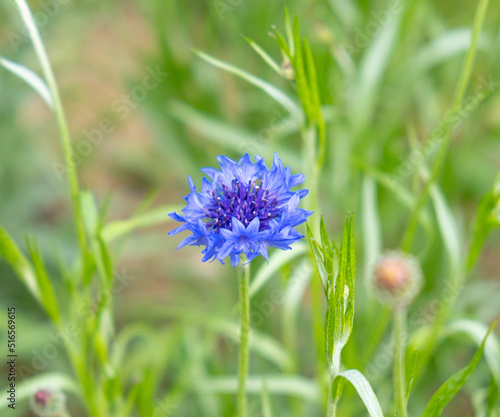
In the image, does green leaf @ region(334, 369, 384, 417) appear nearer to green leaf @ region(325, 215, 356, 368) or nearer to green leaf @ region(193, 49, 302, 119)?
green leaf @ region(325, 215, 356, 368)

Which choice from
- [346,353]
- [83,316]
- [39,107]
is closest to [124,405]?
[83,316]

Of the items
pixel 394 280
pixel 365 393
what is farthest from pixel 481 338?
pixel 365 393

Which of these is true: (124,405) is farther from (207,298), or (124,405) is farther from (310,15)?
(310,15)

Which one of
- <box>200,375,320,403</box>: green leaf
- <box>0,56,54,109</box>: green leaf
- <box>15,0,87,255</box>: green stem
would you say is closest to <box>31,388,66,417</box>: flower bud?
<box>15,0,87,255</box>: green stem

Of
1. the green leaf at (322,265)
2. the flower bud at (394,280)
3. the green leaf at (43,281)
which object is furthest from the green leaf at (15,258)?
the flower bud at (394,280)

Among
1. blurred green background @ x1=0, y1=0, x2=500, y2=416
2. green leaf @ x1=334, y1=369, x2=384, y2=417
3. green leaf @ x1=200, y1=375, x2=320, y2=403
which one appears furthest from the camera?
blurred green background @ x1=0, y1=0, x2=500, y2=416

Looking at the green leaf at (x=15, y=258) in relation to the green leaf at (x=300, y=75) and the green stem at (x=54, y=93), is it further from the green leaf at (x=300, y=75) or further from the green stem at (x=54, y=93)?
the green leaf at (x=300, y=75)
